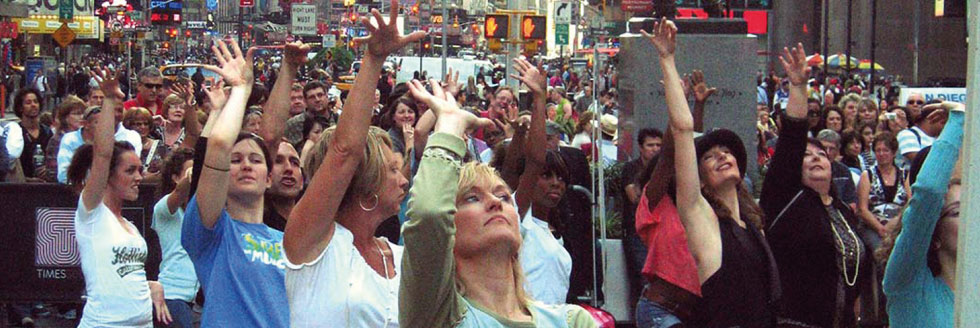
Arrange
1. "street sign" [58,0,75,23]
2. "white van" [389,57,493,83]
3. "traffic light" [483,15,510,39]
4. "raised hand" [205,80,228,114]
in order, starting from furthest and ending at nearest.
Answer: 1. "street sign" [58,0,75,23]
2. "white van" [389,57,493,83]
3. "traffic light" [483,15,510,39]
4. "raised hand" [205,80,228,114]

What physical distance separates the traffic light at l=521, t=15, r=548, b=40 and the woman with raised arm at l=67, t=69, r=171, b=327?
21.6 metres

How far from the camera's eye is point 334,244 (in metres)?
4.42

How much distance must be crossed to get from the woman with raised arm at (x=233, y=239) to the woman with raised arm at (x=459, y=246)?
123 centimetres

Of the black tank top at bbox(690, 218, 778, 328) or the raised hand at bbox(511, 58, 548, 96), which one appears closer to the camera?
the black tank top at bbox(690, 218, 778, 328)

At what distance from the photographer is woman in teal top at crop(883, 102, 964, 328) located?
15.1ft

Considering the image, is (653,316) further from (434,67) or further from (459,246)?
(434,67)

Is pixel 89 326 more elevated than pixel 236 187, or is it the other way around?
pixel 236 187

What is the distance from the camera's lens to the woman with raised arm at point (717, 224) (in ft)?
19.8

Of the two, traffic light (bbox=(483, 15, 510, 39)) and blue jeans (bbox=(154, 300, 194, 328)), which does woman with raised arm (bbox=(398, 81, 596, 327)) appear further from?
traffic light (bbox=(483, 15, 510, 39))

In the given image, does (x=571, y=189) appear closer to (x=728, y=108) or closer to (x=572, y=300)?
(x=572, y=300)

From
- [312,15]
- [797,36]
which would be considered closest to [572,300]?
[312,15]

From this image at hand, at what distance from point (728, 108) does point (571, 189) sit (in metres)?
Answer: 3.09

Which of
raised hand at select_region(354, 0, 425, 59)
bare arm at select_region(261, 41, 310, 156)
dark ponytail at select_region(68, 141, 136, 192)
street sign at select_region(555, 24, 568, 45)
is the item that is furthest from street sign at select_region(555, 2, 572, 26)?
raised hand at select_region(354, 0, 425, 59)

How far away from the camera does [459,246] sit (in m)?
3.70
